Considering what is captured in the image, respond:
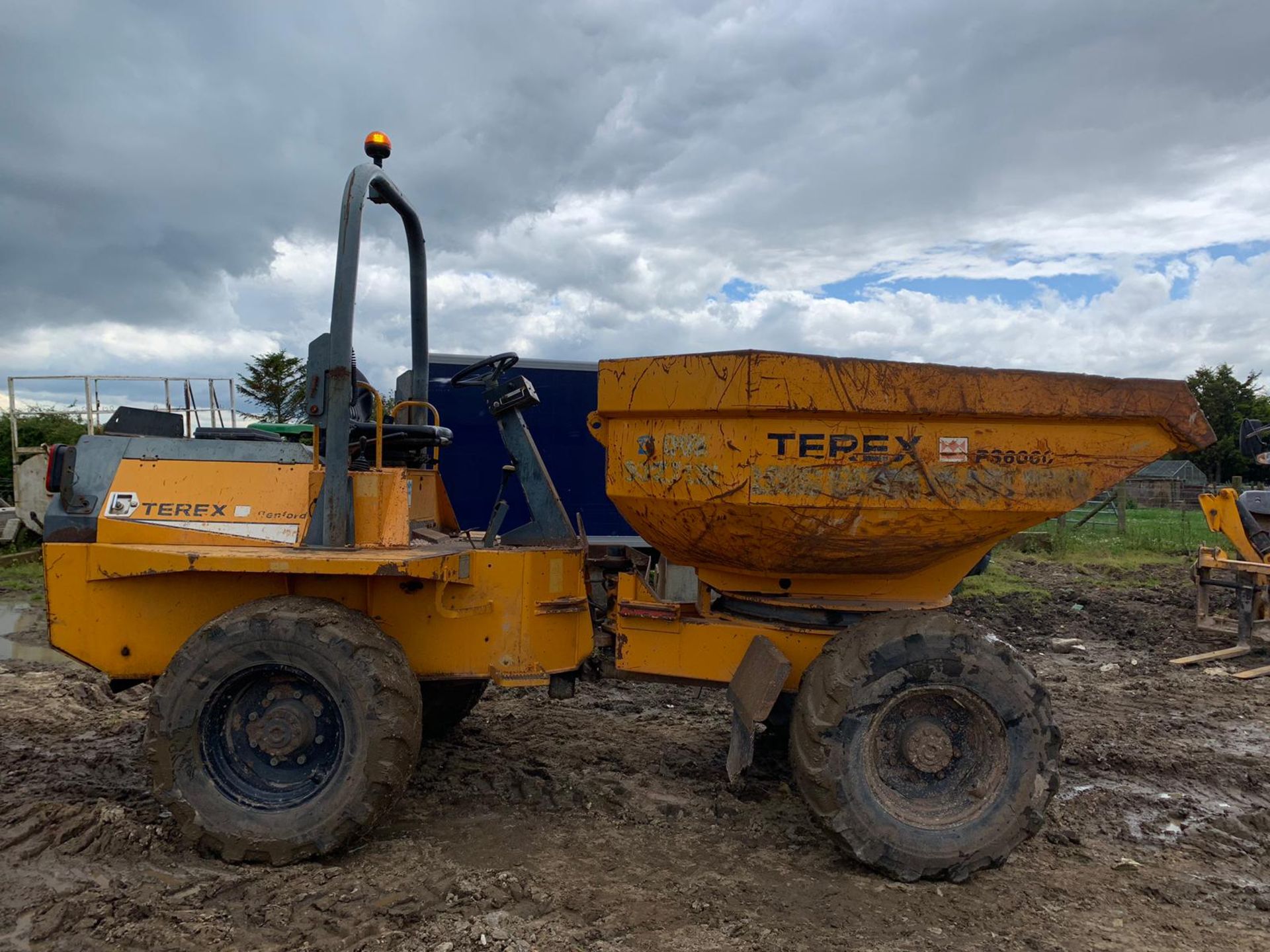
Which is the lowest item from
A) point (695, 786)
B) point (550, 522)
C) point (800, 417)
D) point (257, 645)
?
point (695, 786)

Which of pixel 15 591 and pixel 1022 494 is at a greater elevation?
pixel 1022 494

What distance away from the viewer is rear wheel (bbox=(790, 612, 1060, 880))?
323 cm

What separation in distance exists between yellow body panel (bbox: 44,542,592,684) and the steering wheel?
90 centimetres

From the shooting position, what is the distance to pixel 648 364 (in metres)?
3.46

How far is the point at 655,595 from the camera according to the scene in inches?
153

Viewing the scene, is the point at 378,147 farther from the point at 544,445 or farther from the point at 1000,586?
the point at 1000,586

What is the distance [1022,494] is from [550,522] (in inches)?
79.9

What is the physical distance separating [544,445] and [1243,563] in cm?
644

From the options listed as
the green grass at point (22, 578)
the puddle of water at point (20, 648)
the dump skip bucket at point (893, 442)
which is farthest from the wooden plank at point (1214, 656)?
the green grass at point (22, 578)

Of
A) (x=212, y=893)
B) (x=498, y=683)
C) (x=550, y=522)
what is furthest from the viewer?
(x=550, y=522)

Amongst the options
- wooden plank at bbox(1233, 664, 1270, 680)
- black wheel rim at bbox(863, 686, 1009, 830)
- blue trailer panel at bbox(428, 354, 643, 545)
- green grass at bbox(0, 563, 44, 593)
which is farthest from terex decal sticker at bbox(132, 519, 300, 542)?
green grass at bbox(0, 563, 44, 593)

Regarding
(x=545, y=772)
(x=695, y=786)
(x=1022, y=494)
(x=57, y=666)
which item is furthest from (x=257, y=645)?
(x=57, y=666)

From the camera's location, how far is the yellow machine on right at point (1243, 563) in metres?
7.48

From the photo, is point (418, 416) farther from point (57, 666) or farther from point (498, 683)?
point (57, 666)
